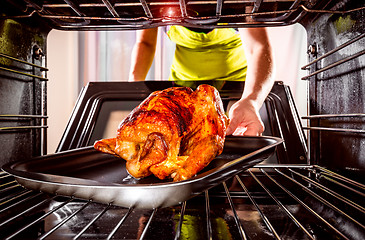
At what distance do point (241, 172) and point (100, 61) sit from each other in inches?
104

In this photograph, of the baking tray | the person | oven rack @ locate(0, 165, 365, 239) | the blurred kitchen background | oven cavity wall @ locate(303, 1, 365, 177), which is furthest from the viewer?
the blurred kitchen background

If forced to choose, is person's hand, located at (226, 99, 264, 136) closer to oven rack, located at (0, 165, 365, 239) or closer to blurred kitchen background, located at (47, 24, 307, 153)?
oven rack, located at (0, 165, 365, 239)

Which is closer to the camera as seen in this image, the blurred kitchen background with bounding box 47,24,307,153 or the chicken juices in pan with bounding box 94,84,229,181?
the chicken juices in pan with bounding box 94,84,229,181

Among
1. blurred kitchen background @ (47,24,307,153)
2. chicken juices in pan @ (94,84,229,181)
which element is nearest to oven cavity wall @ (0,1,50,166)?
chicken juices in pan @ (94,84,229,181)

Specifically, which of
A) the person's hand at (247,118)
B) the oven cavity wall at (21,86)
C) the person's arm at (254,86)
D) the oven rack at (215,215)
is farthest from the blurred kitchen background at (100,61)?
the oven rack at (215,215)

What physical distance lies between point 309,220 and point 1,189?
0.74m

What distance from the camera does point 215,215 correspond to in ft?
2.18

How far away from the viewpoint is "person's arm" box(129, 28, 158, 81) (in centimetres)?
194

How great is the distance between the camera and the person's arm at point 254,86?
3.26ft

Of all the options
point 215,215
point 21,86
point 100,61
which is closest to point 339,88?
point 215,215

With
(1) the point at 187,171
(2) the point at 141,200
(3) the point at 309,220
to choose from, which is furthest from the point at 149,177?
(3) the point at 309,220

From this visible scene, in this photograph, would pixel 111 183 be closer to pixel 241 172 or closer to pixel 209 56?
pixel 241 172

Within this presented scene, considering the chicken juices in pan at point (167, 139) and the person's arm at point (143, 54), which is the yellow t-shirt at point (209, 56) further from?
the chicken juices in pan at point (167, 139)

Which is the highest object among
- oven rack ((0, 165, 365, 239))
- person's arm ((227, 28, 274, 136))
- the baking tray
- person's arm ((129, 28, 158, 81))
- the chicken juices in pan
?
person's arm ((129, 28, 158, 81))
